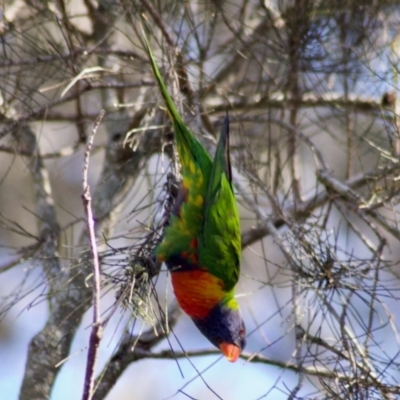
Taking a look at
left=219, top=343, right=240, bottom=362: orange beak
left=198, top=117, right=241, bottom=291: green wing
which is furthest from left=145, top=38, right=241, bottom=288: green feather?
left=219, top=343, right=240, bottom=362: orange beak

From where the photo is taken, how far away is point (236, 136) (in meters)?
3.29

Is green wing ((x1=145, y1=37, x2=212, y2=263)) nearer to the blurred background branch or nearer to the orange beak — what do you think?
the blurred background branch

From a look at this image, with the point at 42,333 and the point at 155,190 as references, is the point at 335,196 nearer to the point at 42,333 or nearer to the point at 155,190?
the point at 155,190

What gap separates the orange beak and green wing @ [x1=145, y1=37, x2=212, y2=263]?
0.39m

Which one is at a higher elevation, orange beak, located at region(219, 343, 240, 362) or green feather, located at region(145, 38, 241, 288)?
green feather, located at region(145, 38, 241, 288)

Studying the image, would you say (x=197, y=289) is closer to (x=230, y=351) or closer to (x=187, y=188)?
(x=230, y=351)

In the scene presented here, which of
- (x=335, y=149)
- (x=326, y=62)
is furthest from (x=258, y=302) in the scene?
(x=326, y=62)

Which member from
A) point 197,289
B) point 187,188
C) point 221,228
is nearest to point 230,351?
point 197,289

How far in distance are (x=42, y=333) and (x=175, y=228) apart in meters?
0.76

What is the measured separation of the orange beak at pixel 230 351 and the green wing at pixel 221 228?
285 mm

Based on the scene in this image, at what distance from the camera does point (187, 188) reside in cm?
254

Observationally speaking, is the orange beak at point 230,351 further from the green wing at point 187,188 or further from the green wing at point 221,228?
the green wing at point 187,188

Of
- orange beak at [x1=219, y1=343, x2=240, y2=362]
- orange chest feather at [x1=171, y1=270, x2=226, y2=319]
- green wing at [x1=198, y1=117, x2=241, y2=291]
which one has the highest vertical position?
green wing at [x1=198, y1=117, x2=241, y2=291]

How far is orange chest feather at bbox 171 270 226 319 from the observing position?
2621 millimetres
